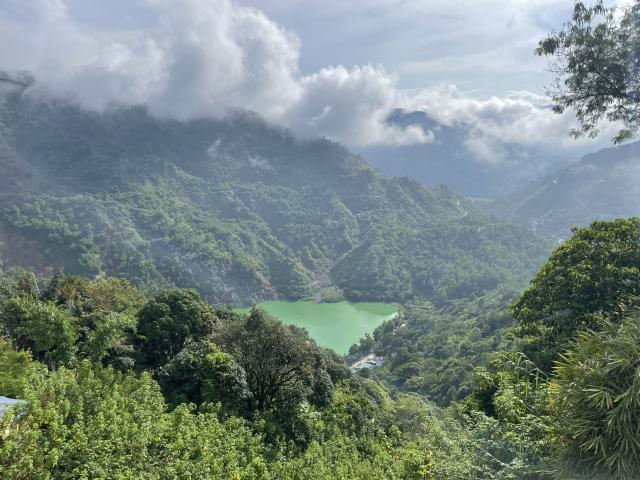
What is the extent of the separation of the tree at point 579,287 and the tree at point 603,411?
8.74 m

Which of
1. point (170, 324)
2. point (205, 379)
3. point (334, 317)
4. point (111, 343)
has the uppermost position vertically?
point (334, 317)

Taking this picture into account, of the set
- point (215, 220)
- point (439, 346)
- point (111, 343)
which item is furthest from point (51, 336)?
point (215, 220)

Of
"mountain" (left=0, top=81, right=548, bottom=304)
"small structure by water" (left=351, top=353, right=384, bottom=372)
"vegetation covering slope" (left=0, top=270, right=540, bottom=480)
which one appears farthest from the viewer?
"mountain" (left=0, top=81, right=548, bottom=304)

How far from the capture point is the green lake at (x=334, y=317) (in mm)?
80000

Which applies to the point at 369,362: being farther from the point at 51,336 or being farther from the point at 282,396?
the point at 51,336

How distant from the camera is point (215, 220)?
465ft

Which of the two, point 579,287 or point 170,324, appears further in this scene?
point 170,324

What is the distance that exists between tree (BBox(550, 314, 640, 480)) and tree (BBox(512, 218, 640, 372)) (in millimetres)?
8740

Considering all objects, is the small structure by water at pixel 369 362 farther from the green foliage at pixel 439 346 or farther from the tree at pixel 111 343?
the tree at pixel 111 343

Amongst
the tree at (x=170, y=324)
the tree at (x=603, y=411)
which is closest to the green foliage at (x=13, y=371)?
the tree at (x=170, y=324)

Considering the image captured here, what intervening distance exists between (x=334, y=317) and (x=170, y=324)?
3202 inches

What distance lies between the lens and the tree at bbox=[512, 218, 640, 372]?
13.3m

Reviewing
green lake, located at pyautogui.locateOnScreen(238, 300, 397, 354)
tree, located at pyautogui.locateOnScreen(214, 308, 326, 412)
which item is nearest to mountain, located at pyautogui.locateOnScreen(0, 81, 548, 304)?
green lake, located at pyautogui.locateOnScreen(238, 300, 397, 354)

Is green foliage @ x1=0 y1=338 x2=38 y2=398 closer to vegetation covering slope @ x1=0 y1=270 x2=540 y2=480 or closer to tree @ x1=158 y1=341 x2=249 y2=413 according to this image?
vegetation covering slope @ x1=0 y1=270 x2=540 y2=480
